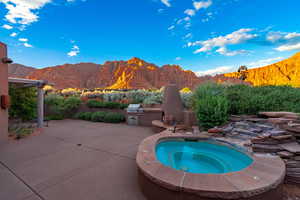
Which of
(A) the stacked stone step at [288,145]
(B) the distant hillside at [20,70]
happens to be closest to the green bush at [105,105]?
(A) the stacked stone step at [288,145]

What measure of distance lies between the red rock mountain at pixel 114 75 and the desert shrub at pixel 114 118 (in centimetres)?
2966

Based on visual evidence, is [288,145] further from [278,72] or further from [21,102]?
[278,72]

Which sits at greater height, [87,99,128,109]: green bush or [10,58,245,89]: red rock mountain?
[10,58,245,89]: red rock mountain

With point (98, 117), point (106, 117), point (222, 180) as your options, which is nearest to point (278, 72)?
point (106, 117)

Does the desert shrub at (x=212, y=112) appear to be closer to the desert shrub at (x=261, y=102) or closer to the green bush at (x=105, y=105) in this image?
the desert shrub at (x=261, y=102)

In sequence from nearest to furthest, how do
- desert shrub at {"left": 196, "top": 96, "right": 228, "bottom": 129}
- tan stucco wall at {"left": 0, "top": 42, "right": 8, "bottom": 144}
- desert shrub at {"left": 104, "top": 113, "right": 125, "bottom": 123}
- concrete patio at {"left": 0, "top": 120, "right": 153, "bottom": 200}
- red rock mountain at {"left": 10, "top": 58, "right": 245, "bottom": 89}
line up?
1. concrete patio at {"left": 0, "top": 120, "right": 153, "bottom": 200}
2. tan stucco wall at {"left": 0, "top": 42, "right": 8, "bottom": 144}
3. desert shrub at {"left": 196, "top": 96, "right": 228, "bottom": 129}
4. desert shrub at {"left": 104, "top": 113, "right": 125, "bottom": 123}
5. red rock mountain at {"left": 10, "top": 58, "right": 245, "bottom": 89}

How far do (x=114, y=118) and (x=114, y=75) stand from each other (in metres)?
36.6

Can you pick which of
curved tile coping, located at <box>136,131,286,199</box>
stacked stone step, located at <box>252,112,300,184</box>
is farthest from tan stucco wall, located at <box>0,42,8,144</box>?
stacked stone step, located at <box>252,112,300,184</box>

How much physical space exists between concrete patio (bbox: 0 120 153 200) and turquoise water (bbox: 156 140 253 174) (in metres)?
0.85

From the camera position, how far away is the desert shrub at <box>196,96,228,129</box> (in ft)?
13.2

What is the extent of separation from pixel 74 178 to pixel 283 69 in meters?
43.1

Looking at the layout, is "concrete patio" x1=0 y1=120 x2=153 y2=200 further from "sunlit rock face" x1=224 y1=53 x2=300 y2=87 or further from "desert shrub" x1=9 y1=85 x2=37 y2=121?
"sunlit rock face" x1=224 y1=53 x2=300 y2=87

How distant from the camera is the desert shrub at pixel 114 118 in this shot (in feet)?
23.8

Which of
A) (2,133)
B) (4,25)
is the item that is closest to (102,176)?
(2,133)
